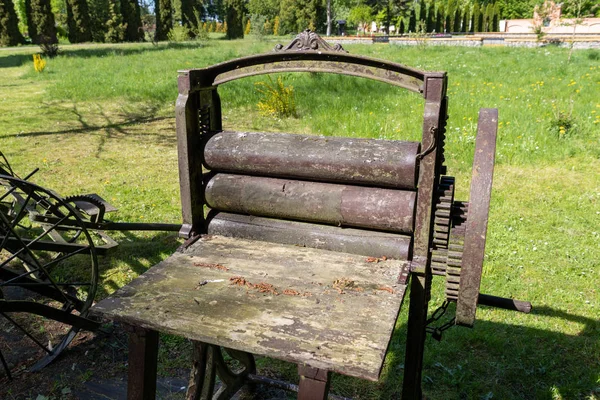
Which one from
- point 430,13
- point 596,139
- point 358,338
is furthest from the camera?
point 430,13

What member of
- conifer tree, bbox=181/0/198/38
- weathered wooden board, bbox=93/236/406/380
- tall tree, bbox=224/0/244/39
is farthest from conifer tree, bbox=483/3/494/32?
weathered wooden board, bbox=93/236/406/380

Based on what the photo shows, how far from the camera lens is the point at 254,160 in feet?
9.17

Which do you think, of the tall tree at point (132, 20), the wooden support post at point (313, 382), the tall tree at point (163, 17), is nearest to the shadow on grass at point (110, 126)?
the wooden support post at point (313, 382)

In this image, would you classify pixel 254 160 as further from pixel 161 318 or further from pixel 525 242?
pixel 525 242

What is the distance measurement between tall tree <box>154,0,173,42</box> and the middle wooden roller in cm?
3484

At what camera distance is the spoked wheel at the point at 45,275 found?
3287mm

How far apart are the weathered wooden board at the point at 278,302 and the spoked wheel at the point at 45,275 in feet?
4.12

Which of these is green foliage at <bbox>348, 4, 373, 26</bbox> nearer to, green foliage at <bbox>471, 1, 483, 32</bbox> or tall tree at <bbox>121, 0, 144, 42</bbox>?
green foliage at <bbox>471, 1, 483, 32</bbox>

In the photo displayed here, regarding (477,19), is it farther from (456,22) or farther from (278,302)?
(278,302)

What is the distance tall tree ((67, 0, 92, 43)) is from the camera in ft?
112

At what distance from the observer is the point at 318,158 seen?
2658 millimetres

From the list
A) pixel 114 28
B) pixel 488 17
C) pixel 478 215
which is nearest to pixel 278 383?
pixel 478 215

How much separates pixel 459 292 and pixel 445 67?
14.4m

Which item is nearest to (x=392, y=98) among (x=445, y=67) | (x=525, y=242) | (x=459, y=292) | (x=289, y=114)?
(x=289, y=114)
